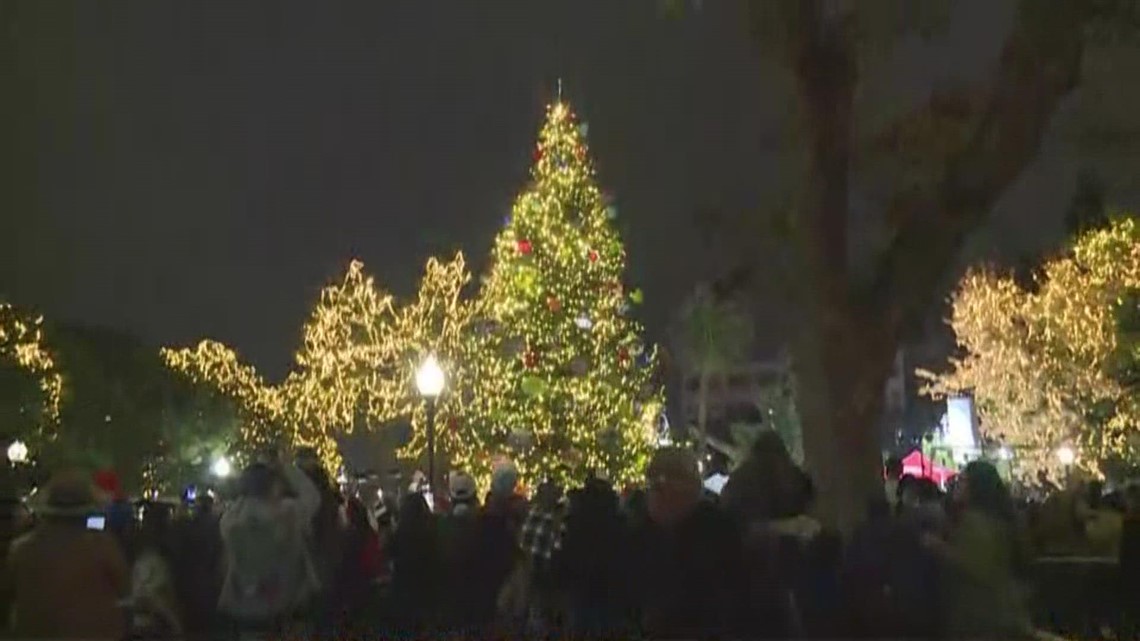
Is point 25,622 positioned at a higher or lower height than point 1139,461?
lower

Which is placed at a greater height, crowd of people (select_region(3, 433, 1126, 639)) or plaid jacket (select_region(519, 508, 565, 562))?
plaid jacket (select_region(519, 508, 565, 562))

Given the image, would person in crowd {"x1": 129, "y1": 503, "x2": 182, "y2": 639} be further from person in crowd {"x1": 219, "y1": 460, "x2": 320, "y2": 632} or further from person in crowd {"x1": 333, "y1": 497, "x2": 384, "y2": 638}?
person in crowd {"x1": 333, "y1": 497, "x2": 384, "y2": 638}

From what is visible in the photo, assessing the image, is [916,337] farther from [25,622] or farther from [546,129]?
[546,129]

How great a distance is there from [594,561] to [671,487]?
1.33 metres

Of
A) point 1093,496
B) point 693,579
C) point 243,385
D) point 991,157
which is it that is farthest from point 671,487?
point 243,385

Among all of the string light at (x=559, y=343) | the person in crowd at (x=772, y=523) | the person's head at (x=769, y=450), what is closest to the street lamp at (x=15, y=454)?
the string light at (x=559, y=343)

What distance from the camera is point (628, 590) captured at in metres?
9.32

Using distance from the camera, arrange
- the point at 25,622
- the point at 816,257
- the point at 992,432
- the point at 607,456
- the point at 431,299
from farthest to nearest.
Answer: the point at 992,432
the point at 431,299
the point at 607,456
the point at 816,257
the point at 25,622

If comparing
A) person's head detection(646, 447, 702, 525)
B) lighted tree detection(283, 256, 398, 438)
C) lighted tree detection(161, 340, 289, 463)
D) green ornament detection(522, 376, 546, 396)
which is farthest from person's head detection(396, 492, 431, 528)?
lighted tree detection(161, 340, 289, 463)

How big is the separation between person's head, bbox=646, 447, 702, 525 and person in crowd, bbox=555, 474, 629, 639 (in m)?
0.38

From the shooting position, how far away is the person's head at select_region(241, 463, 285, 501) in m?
9.48

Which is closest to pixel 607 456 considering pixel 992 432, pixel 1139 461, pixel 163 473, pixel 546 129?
pixel 546 129

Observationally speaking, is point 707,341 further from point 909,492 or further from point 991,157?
point 991,157

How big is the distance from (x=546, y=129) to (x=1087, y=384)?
20.2m
